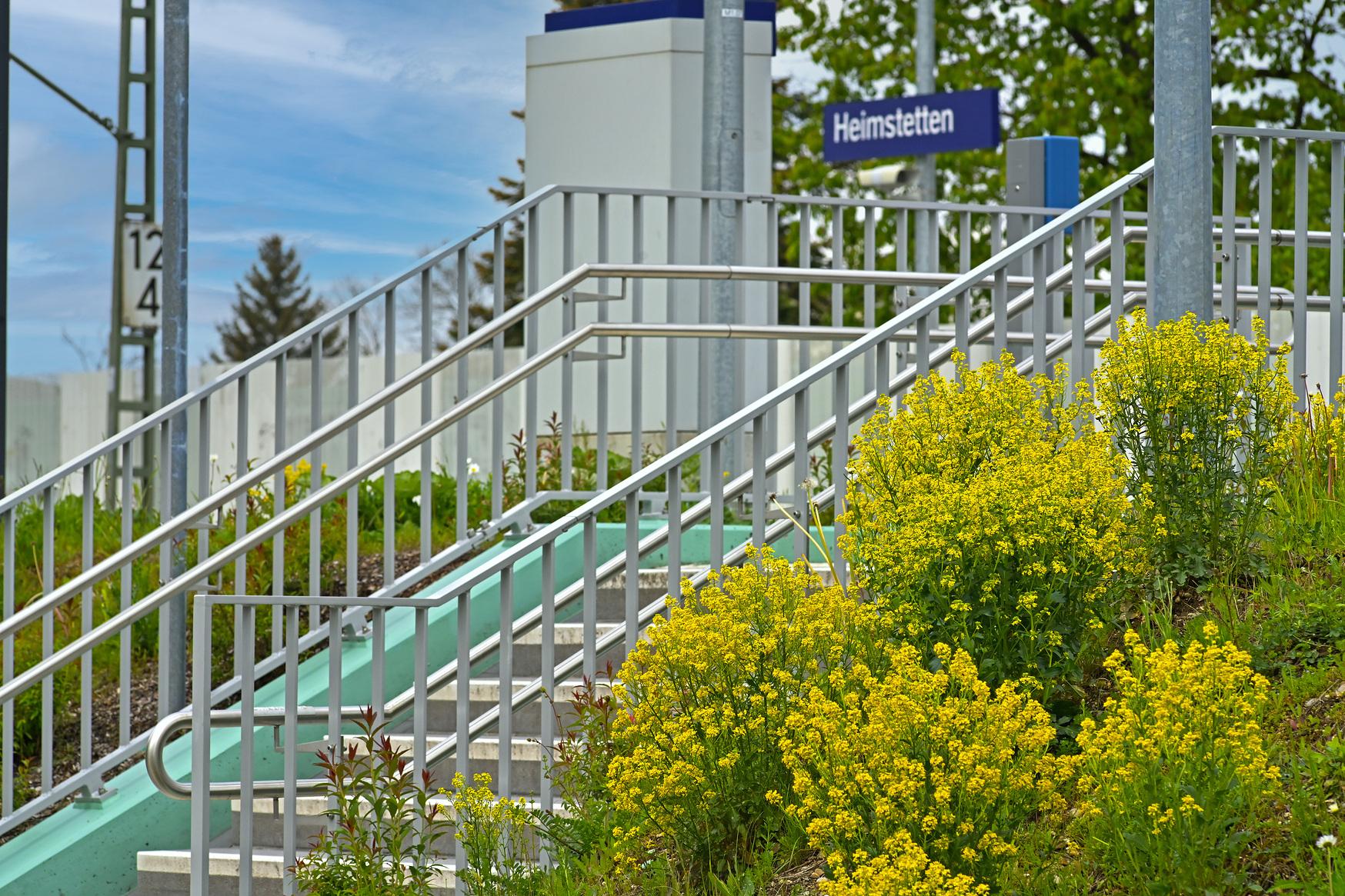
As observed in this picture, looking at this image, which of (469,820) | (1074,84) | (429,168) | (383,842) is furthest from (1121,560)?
(429,168)

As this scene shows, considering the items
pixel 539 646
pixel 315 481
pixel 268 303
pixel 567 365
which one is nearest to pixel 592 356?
pixel 567 365

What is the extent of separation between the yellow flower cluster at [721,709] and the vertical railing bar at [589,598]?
17.8 inches

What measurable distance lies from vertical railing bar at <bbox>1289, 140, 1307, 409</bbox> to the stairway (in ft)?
7.40

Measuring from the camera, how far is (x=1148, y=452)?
4.82 m

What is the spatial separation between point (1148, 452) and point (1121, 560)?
0.48 meters

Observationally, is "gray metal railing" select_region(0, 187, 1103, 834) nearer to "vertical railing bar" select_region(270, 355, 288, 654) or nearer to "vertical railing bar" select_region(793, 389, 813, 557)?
"vertical railing bar" select_region(270, 355, 288, 654)

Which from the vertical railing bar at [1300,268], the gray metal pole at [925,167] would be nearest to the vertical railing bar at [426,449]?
the gray metal pole at [925,167]

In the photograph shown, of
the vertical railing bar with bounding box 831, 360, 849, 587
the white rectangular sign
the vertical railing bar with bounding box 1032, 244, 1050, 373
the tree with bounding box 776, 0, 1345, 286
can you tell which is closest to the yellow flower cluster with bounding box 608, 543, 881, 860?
the vertical railing bar with bounding box 831, 360, 849, 587

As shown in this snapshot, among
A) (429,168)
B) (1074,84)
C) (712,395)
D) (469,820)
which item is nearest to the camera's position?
(469,820)

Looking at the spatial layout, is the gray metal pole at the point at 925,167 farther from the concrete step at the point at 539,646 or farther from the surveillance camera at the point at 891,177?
the concrete step at the point at 539,646

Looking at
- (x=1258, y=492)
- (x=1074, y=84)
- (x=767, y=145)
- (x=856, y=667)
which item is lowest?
(x=856, y=667)

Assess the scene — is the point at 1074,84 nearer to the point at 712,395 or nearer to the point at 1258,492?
the point at 712,395

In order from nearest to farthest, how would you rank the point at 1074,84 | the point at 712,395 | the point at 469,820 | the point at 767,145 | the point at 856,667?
the point at 856,667
the point at 469,820
the point at 712,395
the point at 767,145
the point at 1074,84

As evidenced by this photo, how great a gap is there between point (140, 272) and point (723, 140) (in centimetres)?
425
